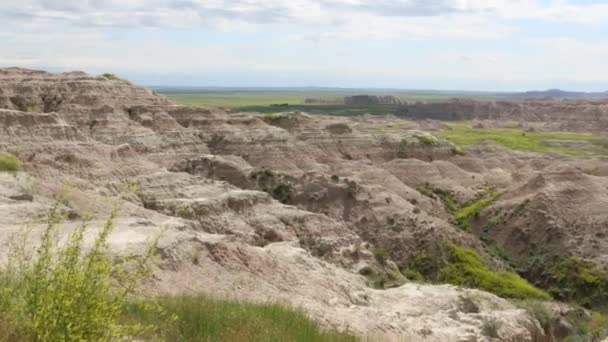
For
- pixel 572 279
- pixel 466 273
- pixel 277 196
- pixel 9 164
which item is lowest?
pixel 572 279

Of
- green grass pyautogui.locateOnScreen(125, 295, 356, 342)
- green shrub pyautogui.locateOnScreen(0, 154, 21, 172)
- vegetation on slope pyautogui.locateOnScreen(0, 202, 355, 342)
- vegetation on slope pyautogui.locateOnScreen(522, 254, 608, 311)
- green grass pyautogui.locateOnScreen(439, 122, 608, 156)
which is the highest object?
vegetation on slope pyautogui.locateOnScreen(0, 202, 355, 342)

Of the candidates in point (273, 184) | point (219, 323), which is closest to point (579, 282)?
point (273, 184)

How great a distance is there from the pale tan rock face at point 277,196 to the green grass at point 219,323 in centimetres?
189

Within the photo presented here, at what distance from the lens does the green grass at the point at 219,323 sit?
357 inches

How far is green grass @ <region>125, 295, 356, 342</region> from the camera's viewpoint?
29.8ft

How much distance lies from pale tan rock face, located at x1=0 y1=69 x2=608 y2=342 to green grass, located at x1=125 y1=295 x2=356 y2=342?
6.21 feet

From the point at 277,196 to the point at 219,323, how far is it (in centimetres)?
3285

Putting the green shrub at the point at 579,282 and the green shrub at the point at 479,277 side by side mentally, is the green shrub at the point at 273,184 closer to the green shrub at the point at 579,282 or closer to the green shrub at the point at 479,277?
the green shrub at the point at 479,277

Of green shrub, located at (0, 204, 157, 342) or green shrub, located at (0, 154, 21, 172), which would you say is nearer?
green shrub, located at (0, 204, 157, 342)

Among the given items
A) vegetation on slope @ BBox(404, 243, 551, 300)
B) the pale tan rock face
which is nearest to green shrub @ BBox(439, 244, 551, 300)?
vegetation on slope @ BBox(404, 243, 551, 300)

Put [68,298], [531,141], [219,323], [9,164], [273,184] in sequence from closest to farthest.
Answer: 1. [68,298]
2. [219,323]
3. [9,164]
4. [273,184]
5. [531,141]

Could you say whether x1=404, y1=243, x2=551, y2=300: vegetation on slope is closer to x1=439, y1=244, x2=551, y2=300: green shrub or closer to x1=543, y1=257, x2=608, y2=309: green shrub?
x1=439, y1=244, x2=551, y2=300: green shrub

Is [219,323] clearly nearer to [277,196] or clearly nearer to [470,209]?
[277,196]

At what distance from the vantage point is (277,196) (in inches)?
1671
